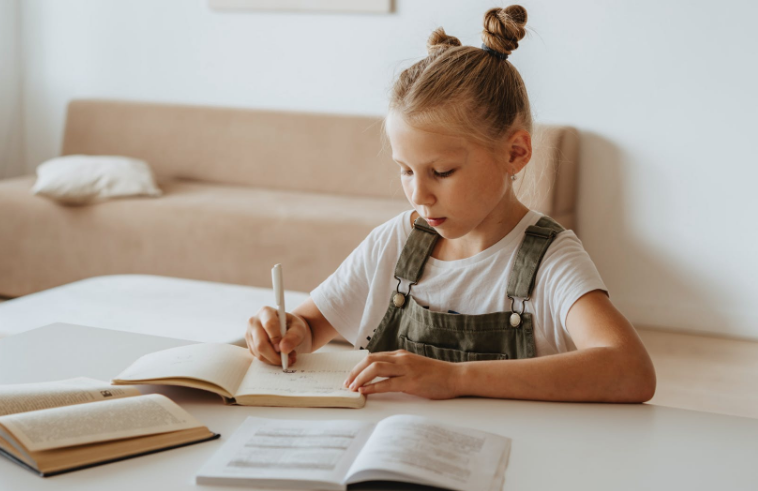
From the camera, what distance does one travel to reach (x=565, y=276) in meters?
1.15

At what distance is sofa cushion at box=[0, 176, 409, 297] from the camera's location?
2932 mm

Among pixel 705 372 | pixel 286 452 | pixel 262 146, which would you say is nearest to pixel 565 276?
pixel 286 452

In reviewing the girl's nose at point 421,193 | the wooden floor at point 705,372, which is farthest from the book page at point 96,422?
the wooden floor at point 705,372

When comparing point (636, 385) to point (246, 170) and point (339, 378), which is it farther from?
point (246, 170)

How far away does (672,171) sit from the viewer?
305 centimetres

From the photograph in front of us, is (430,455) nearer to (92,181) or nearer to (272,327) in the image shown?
(272,327)

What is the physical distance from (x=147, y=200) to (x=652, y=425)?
8.63ft

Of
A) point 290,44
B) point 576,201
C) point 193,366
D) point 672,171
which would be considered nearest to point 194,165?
point 290,44

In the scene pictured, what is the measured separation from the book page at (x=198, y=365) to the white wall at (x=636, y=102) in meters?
2.30

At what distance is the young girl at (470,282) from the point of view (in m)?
0.99

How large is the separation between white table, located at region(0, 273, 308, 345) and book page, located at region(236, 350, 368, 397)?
0.73m

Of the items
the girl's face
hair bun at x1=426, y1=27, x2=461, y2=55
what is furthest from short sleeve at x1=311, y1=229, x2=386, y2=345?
hair bun at x1=426, y1=27, x2=461, y2=55

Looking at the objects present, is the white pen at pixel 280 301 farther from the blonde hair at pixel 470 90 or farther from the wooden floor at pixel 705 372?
the wooden floor at pixel 705 372

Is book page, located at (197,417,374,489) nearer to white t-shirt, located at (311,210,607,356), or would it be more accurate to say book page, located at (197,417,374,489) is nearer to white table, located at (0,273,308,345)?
white t-shirt, located at (311,210,607,356)
